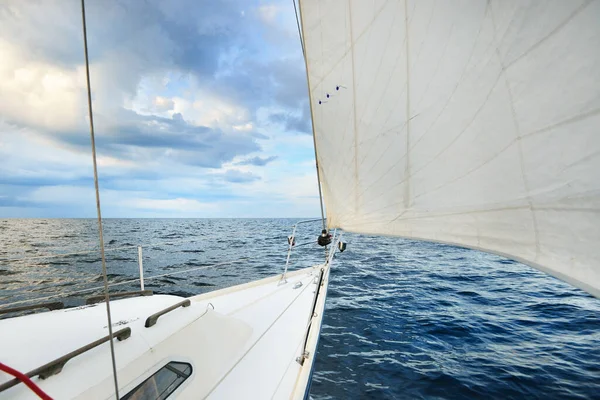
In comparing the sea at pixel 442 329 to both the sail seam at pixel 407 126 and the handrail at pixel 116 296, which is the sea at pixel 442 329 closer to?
the handrail at pixel 116 296

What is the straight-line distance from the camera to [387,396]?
3287 mm

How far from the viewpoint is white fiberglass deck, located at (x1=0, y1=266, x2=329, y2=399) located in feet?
4.70

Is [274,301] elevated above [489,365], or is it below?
above

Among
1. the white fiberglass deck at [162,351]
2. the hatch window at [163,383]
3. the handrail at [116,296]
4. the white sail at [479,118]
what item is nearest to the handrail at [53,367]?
the white fiberglass deck at [162,351]

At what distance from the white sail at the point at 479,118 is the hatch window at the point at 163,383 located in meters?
1.98

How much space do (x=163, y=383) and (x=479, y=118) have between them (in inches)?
94.4

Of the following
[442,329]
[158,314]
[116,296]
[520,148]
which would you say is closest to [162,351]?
[158,314]

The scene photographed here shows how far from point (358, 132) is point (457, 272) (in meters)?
A: 8.20

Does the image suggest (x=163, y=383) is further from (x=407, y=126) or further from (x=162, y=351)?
(x=407, y=126)

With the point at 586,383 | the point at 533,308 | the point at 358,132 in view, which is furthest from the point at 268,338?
the point at 533,308

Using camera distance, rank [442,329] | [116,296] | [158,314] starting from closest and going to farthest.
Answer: [158,314] < [116,296] < [442,329]

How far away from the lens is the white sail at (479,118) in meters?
1.16

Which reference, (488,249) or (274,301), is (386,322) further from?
(488,249)

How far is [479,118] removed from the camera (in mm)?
1648
